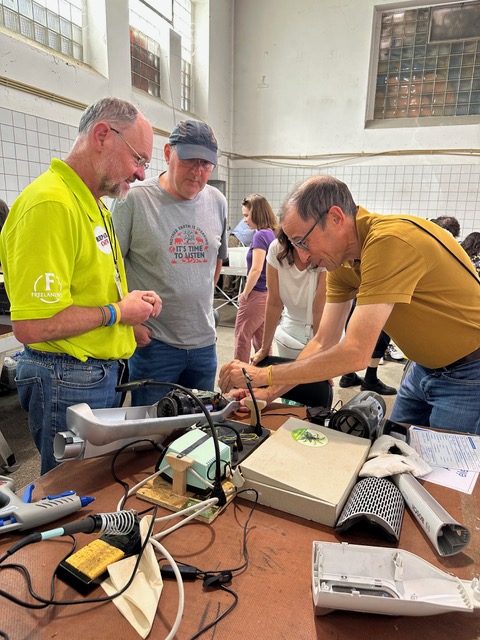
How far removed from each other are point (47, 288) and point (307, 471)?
0.65 m

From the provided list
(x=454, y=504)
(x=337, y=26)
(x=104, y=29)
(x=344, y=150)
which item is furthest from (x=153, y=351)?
(x=337, y=26)

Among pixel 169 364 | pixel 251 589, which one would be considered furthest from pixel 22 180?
pixel 251 589

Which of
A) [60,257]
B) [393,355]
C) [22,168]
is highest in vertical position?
[22,168]

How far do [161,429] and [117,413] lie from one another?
0.35 ft

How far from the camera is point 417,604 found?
1.82 feet

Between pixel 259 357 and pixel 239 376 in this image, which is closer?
pixel 239 376

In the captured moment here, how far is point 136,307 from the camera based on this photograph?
111 centimetres

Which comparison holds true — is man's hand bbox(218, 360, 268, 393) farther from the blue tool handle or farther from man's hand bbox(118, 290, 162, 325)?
the blue tool handle

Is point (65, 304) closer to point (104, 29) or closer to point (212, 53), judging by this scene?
point (104, 29)

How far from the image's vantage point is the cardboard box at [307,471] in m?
0.75

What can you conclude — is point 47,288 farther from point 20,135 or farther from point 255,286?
point 20,135

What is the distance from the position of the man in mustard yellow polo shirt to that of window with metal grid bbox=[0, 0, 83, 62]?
123 inches

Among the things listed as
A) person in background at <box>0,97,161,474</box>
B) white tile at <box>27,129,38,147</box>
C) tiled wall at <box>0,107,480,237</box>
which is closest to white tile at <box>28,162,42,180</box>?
white tile at <box>27,129,38,147</box>

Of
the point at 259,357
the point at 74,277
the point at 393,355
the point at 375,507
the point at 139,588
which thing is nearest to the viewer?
the point at 139,588
